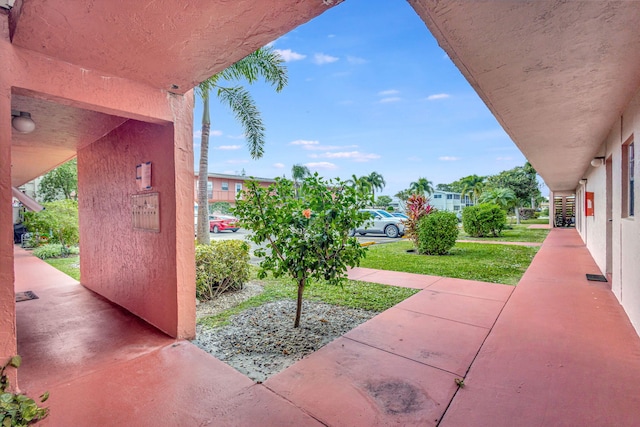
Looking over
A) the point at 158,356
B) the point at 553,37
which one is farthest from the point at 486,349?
the point at 158,356

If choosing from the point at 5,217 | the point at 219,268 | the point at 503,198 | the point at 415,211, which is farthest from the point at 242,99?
the point at 503,198

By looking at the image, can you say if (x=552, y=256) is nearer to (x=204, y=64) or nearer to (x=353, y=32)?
(x=353, y=32)

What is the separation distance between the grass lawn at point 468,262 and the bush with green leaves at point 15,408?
623 cm

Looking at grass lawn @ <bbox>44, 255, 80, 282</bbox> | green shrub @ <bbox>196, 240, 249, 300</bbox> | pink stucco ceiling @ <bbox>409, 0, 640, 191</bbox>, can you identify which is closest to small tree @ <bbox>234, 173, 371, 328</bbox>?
green shrub @ <bbox>196, 240, 249, 300</bbox>

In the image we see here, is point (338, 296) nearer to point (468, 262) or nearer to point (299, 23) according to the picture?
point (299, 23)

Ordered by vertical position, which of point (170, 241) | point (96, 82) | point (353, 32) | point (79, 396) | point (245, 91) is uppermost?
point (353, 32)

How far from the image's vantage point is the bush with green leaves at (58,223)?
10477 mm

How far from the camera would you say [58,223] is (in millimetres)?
10398

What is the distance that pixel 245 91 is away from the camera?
8.03m

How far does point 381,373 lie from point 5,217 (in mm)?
3181

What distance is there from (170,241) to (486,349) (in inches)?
139

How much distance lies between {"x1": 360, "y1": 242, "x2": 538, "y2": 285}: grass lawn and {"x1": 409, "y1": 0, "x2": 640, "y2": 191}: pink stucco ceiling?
132 inches

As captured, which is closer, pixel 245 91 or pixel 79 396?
pixel 79 396

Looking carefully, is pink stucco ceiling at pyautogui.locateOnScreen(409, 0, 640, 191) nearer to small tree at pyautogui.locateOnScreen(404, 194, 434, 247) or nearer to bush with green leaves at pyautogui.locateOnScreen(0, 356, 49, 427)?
bush with green leaves at pyautogui.locateOnScreen(0, 356, 49, 427)
